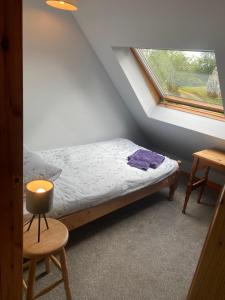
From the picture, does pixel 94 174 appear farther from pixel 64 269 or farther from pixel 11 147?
pixel 11 147

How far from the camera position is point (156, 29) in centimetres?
222

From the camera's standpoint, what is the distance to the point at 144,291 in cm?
188

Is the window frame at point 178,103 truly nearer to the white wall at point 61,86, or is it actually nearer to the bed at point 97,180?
the white wall at point 61,86

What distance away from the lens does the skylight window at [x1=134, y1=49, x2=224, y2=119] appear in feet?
9.05

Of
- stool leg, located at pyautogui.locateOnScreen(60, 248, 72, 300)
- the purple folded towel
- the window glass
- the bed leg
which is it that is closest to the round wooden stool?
stool leg, located at pyautogui.locateOnScreen(60, 248, 72, 300)

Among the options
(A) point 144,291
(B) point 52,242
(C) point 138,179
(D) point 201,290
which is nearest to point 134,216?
(C) point 138,179

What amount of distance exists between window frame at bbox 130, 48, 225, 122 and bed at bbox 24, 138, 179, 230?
0.71 metres

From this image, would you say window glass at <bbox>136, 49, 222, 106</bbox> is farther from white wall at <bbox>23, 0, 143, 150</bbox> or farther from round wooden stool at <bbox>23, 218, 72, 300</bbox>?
round wooden stool at <bbox>23, 218, 72, 300</bbox>

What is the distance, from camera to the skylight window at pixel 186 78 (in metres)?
2.76

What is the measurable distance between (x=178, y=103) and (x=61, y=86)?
1516 millimetres

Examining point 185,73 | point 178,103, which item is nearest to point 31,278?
point 185,73

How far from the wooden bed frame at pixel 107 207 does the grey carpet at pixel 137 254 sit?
233 millimetres

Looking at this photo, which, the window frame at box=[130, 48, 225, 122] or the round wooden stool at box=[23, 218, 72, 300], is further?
the window frame at box=[130, 48, 225, 122]

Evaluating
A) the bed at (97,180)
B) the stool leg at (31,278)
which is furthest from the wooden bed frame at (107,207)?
the stool leg at (31,278)
